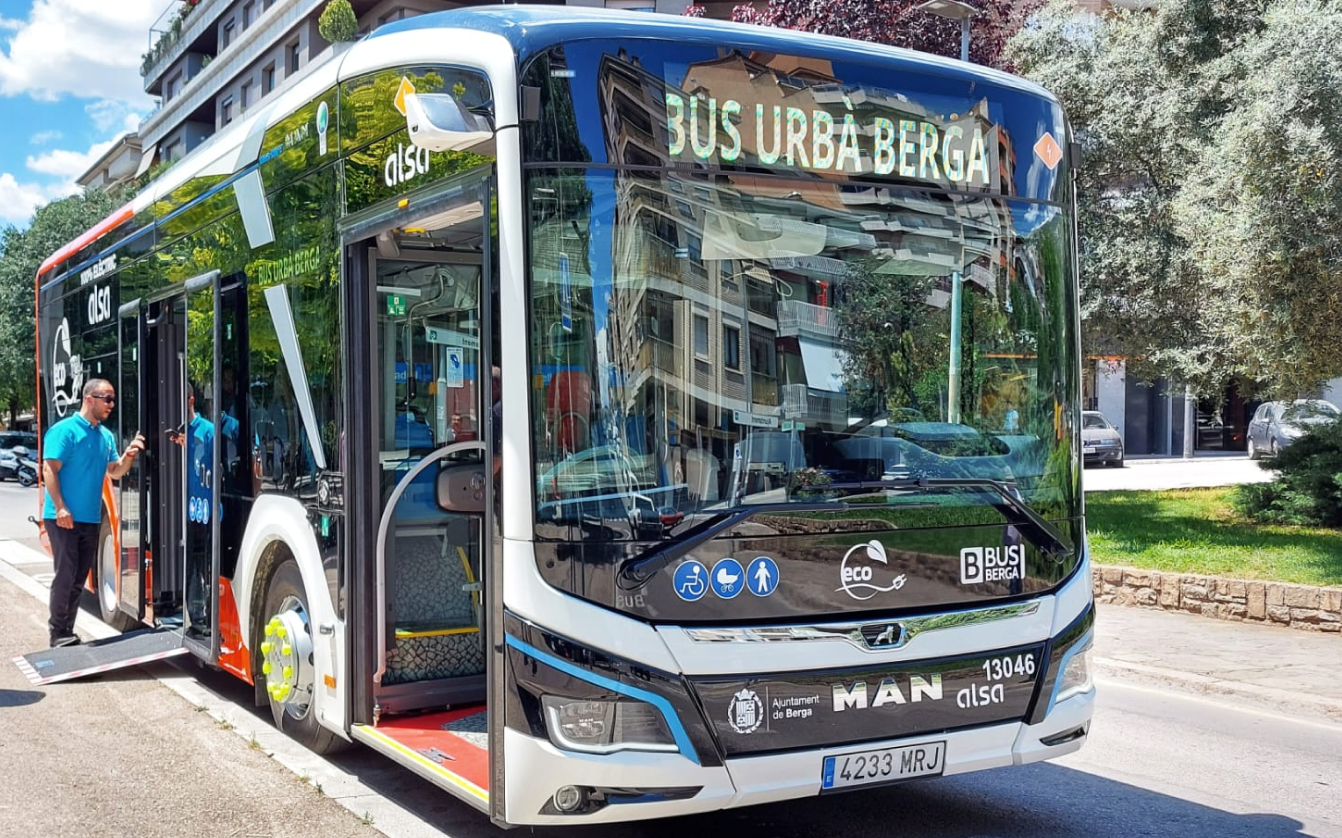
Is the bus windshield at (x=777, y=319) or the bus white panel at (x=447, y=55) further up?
the bus white panel at (x=447, y=55)

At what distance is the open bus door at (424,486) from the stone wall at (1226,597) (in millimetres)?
7521

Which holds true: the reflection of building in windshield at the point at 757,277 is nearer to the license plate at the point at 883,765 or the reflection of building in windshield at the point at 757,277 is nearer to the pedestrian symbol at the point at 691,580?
the pedestrian symbol at the point at 691,580

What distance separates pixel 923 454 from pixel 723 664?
3.70ft

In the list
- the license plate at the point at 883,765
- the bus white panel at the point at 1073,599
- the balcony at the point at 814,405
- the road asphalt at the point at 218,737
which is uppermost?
the balcony at the point at 814,405

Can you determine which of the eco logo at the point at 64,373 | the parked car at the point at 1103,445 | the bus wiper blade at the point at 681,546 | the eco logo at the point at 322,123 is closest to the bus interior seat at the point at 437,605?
the eco logo at the point at 322,123

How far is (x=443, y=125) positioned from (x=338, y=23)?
34.0 metres

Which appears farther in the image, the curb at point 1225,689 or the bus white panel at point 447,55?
the curb at point 1225,689

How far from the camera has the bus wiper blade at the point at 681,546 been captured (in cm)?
428

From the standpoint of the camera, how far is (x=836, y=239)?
473cm

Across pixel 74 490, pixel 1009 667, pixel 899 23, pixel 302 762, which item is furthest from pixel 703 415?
pixel 899 23

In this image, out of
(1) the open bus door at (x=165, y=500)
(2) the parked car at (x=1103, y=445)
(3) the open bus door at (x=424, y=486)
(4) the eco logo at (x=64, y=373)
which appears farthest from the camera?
(2) the parked car at (x=1103, y=445)

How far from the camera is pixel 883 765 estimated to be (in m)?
4.56

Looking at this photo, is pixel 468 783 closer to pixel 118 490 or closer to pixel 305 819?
pixel 305 819

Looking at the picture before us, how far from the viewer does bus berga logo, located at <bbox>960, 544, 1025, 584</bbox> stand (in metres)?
4.79
